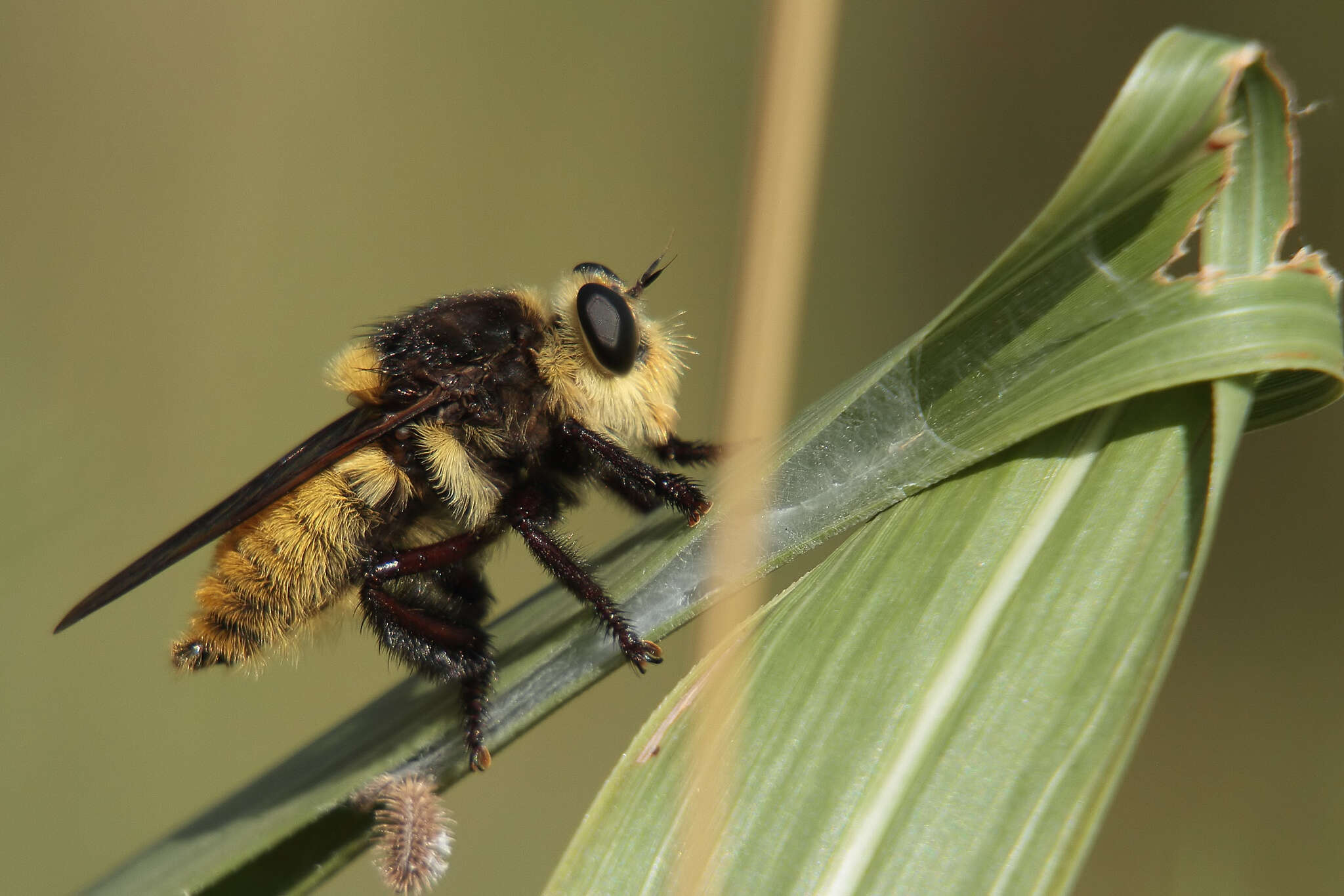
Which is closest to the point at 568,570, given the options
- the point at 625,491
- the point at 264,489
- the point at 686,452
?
the point at 625,491

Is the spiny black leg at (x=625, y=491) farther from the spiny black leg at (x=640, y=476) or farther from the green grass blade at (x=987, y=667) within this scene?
the green grass blade at (x=987, y=667)

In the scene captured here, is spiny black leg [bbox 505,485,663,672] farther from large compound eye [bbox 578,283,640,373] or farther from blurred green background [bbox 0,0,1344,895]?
blurred green background [bbox 0,0,1344,895]

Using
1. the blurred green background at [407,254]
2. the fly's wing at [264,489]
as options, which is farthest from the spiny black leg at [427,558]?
the blurred green background at [407,254]

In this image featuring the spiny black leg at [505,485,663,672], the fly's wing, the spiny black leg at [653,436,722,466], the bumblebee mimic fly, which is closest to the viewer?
the spiny black leg at [505,485,663,672]

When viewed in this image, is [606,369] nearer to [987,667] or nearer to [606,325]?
[606,325]

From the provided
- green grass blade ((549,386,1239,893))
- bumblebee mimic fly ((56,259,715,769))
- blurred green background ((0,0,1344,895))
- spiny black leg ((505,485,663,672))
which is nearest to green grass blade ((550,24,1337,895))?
green grass blade ((549,386,1239,893))

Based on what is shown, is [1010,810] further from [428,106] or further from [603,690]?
[428,106]
